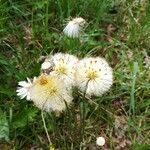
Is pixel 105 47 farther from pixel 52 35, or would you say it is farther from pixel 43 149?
pixel 43 149

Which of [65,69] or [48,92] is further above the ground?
[65,69]

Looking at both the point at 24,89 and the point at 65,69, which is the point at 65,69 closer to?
the point at 65,69

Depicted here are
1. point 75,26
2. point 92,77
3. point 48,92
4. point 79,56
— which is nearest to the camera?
point 48,92

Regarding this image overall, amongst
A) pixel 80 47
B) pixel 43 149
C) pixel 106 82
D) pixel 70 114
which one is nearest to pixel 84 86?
pixel 106 82

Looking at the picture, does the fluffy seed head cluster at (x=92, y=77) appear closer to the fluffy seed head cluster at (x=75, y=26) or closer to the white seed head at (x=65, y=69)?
the white seed head at (x=65, y=69)

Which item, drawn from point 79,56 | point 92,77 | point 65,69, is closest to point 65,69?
point 65,69

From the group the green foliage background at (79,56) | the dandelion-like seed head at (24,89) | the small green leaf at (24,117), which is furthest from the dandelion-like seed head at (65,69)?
the small green leaf at (24,117)

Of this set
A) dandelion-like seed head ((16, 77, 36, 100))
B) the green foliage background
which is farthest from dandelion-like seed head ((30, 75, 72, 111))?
dandelion-like seed head ((16, 77, 36, 100))
